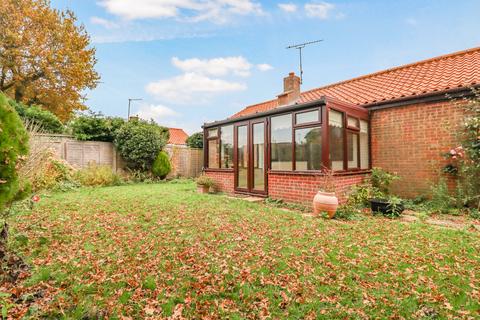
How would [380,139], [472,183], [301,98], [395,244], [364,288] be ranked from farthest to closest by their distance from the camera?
[301,98]
[380,139]
[472,183]
[395,244]
[364,288]

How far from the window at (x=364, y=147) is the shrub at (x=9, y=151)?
7.41m

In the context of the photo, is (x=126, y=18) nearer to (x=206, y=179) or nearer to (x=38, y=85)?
(x=206, y=179)

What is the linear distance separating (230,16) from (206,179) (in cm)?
587

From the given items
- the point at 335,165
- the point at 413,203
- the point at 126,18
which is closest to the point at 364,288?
the point at 335,165

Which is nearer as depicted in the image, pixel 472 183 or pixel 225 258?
pixel 225 258

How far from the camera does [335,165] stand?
6070 millimetres

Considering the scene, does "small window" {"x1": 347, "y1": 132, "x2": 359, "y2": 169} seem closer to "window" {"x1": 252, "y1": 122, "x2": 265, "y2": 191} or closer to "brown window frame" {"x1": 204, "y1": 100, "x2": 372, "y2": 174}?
"brown window frame" {"x1": 204, "y1": 100, "x2": 372, "y2": 174}

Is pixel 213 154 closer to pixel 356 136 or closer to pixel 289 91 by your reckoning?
pixel 289 91

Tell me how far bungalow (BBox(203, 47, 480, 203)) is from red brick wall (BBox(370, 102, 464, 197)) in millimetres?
19

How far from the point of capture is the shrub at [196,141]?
15000 mm

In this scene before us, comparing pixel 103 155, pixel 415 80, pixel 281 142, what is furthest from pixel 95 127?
pixel 415 80

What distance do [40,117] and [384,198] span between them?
1314 cm

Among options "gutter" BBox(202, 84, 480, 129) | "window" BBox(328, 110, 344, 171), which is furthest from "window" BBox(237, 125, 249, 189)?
"window" BBox(328, 110, 344, 171)

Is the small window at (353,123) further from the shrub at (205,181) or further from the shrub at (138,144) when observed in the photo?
the shrub at (138,144)
